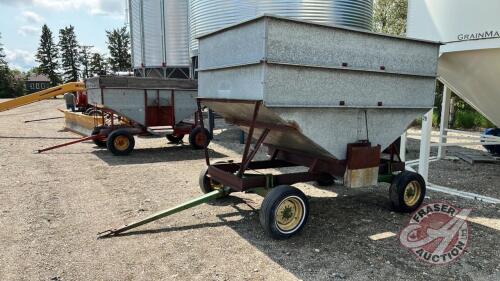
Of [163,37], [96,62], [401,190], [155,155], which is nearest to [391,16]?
[163,37]

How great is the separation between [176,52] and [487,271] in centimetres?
1665

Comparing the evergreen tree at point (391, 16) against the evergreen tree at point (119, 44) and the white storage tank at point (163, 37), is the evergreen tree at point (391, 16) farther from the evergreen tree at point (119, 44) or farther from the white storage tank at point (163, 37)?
the evergreen tree at point (119, 44)

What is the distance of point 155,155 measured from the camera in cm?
1011

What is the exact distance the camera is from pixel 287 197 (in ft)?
14.5

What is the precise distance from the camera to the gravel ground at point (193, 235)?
3.73m

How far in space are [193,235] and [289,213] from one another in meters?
1.20

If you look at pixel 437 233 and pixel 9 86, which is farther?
pixel 9 86

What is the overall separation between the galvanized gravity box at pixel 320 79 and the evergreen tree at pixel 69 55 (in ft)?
247

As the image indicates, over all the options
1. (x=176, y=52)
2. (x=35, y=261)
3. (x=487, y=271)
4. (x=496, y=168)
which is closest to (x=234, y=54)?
(x=35, y=261)

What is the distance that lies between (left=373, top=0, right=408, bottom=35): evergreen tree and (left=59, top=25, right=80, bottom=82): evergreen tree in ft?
207

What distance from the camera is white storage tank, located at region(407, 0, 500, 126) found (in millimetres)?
5535

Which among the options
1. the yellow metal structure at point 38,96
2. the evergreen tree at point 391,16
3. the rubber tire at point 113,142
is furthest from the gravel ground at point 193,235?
the evergreen tree at point 391,16

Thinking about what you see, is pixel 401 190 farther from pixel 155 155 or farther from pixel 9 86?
pixel 9 86

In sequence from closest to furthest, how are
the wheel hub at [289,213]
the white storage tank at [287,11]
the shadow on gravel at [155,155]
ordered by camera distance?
the wheel hub at [289,213]
the shadow on gravel at [155,155]
the white storage tank at [287,11]
